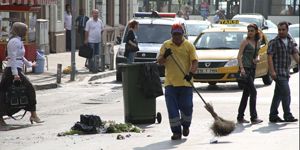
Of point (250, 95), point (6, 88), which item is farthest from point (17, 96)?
point (250, 95)

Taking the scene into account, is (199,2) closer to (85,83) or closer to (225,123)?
(85,83)

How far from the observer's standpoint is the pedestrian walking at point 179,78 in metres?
10.8

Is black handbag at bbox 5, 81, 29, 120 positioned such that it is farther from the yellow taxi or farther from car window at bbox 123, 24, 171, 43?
car window at bbox 123, 24, 171, 43

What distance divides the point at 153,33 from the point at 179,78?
39.8 ft

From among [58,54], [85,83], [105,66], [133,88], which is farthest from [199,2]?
[133,88]

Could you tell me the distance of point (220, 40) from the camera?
2050 cm

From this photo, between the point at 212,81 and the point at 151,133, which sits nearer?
the point at 151,133

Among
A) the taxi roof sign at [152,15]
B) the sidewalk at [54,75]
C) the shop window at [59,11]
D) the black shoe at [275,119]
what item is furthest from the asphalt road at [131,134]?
the shop window at [59,11]

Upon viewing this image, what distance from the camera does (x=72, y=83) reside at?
2070 centimetres

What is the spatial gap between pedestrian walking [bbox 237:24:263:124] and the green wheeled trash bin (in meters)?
1.41

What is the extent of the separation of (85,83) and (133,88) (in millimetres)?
8485

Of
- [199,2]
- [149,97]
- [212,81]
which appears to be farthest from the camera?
[199,2]

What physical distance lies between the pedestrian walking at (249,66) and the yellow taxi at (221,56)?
450cm

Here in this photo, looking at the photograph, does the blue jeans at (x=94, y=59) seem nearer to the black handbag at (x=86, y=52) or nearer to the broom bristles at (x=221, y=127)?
the black handbag at (x=86, y=52)
